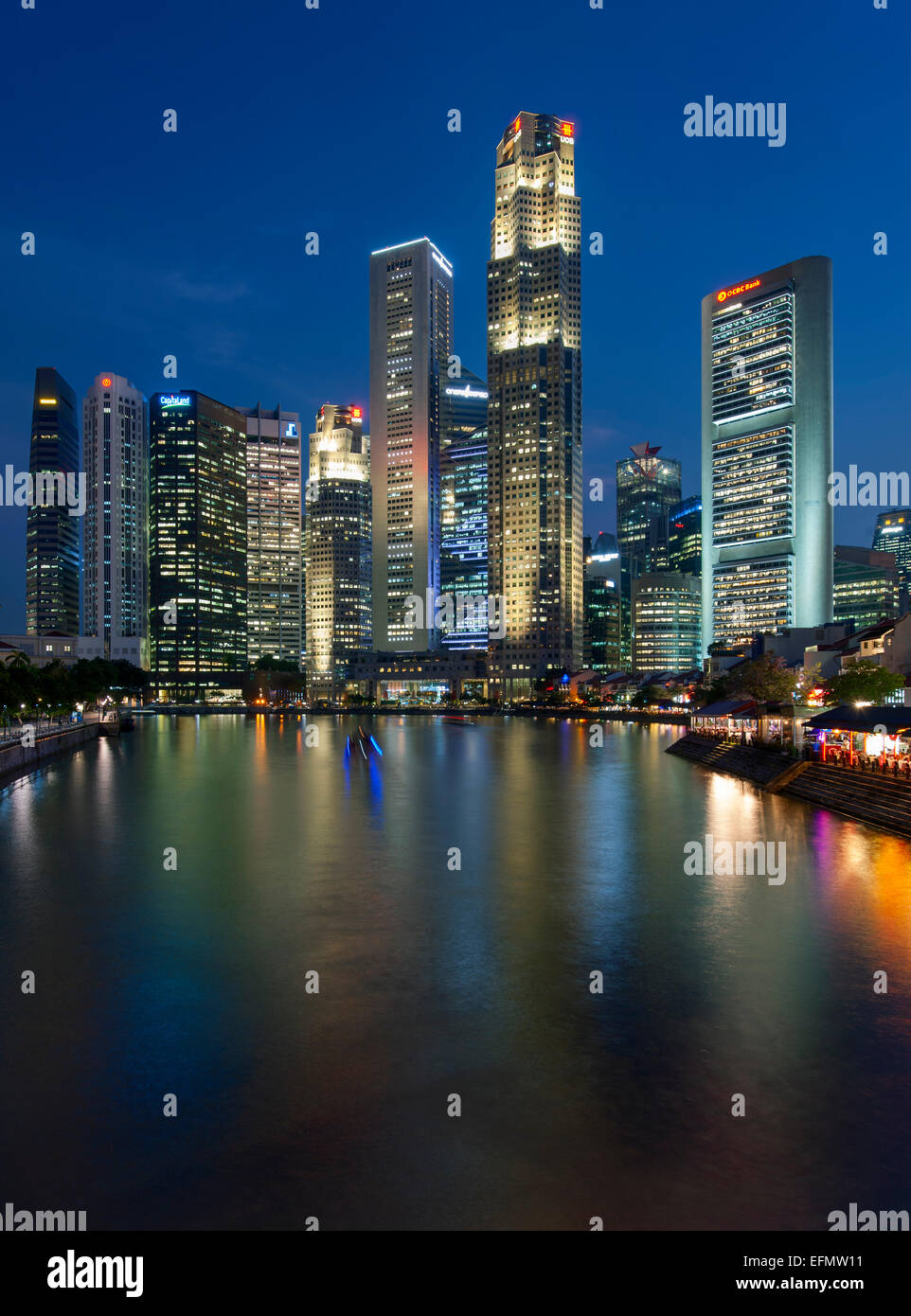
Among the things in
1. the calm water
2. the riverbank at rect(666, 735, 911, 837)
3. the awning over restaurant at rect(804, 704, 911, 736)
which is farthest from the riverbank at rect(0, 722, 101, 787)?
the awning over restaurant at rect(804, 704, 911, 736)

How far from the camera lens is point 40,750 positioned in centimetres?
6469

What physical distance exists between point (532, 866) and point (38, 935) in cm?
1348

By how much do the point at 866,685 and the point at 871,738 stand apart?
1772cm

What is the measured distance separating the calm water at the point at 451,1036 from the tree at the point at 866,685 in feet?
104

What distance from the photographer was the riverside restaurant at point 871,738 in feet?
117

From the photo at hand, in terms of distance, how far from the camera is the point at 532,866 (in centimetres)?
2427

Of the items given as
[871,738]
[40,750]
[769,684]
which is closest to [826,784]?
[871,738]

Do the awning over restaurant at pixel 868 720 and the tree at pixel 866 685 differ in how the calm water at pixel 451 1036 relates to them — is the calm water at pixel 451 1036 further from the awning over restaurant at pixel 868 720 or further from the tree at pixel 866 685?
the tree at pixel 866 685

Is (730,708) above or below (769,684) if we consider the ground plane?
below

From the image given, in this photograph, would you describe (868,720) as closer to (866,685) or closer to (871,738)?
(871,738)

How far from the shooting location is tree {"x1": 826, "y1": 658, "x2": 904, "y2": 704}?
54.5 metres

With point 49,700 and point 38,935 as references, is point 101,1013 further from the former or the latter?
point 49,700

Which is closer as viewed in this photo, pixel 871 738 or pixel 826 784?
pixel 871 738
